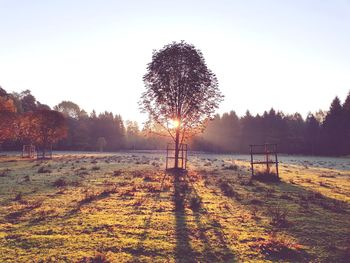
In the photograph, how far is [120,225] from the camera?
325 inches

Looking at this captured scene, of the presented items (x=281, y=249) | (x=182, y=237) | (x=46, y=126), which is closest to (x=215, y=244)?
(x=182, y=237)

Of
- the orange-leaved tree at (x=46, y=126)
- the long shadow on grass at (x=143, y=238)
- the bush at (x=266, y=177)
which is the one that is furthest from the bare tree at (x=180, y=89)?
the orange-leaved tree at (x=46, y=126)

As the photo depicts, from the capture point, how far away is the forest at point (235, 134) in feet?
Answer: 292

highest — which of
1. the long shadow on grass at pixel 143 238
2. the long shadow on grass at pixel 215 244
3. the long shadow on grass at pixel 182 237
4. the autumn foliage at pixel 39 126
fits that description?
the autumn foliage at pixel 39 126

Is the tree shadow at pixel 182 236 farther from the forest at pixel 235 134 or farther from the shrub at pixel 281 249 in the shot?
the forest at pixel 235 134

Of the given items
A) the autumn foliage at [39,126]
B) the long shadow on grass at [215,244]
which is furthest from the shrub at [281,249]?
the autumn foliage at [39,126]

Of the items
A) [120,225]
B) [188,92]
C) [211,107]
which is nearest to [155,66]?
[188,92]

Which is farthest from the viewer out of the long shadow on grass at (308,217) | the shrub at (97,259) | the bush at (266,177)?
the bush at (266,177)

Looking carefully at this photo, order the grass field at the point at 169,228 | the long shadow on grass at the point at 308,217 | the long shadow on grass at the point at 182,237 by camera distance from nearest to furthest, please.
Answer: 1. the long shadow on grass at the point at 182,237
2. the grass field at the point at 169,228
3. the long shadow on grass at the point at 308,217

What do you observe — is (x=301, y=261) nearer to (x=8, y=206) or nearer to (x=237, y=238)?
(x=237, y=238)

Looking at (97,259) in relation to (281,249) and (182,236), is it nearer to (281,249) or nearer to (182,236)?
(182,236)

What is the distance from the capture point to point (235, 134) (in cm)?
10862

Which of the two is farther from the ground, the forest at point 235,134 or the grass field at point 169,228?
the forest at point 235,134

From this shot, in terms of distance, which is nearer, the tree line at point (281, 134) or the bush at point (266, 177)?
the bush at point (266, 177)
